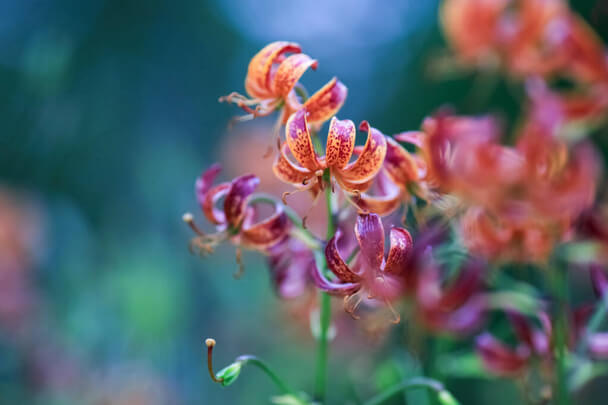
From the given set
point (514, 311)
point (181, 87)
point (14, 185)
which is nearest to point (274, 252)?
point (514, 311)

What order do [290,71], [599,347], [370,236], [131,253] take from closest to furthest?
1. [370,236]
2. [290,71]
3. [599,347]
4. [131,253]

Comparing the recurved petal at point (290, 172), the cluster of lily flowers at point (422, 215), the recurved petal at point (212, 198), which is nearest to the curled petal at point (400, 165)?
the cluster of lily flowers at point (422, 215)

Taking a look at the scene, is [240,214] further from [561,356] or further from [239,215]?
[561,356]

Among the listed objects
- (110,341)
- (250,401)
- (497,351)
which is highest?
(497,351)

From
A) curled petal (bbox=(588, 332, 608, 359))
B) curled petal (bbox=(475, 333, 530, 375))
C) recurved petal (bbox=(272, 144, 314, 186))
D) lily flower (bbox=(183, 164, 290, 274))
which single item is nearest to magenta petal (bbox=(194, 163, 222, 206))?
lily flower (bbox=(183, 164, 290, 274))

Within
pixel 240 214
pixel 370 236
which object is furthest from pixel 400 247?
pixel 240 214

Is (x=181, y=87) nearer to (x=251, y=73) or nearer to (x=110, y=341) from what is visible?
(x=110, y=341)

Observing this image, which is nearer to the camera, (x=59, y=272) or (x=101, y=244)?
(x=59, y=272)
